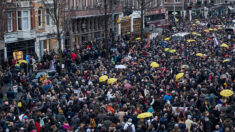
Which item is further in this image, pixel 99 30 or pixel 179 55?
pixel 99 30

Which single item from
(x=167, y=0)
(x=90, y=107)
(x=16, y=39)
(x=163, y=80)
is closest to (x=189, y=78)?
(x=163, y=80)

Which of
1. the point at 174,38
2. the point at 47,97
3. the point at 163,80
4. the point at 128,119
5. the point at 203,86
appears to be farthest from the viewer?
the point at 174,38

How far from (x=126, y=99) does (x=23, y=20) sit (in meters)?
21.1

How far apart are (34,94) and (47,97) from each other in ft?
6.06

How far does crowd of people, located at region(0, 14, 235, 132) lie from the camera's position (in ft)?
56.4

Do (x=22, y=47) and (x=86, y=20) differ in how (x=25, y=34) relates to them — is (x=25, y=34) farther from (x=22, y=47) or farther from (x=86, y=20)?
(x=86, y=20)

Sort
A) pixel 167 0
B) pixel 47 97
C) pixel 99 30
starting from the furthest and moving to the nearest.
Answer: pixel 167 0
pixel 99 30
pixel 47 97

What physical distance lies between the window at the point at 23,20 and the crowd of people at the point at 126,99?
6419mm

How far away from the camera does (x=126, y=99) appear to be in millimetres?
20922

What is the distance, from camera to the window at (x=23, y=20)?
1519 inches

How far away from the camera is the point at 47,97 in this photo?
21.7 metres

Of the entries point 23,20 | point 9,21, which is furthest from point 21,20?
point 9,21

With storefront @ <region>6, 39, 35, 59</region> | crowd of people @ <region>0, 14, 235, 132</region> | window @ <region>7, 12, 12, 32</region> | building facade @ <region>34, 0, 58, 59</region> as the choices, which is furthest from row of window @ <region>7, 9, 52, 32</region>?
crowd of people @ <region>0, 14, 235, 132</region>

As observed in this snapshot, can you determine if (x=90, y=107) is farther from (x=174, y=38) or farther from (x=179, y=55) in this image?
(x=174, y=38)
